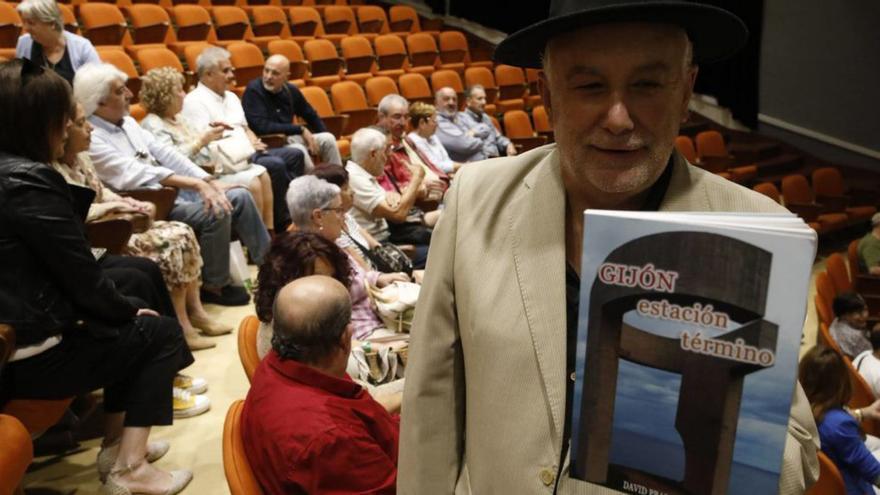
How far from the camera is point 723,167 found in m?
7.25

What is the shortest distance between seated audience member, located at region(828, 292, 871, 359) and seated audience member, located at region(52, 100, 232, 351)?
2910mm

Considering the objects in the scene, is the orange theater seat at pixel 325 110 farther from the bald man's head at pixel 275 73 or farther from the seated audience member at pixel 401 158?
the seated audience member at pixel 401 158

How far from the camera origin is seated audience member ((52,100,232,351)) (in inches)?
119

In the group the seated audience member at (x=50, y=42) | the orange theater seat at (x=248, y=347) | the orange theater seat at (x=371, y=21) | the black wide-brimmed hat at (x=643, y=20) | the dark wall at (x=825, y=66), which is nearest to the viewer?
the black wide-brimmed hat at (x=643, y=20)

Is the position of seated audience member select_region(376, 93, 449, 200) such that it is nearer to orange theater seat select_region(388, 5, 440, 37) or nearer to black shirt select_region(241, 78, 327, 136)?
black shirt select_region(241, 78, 327, 136)

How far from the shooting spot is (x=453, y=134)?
599 centimetres

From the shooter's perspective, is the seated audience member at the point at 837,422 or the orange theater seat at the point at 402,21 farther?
the orange theater seat at the point at 402,21

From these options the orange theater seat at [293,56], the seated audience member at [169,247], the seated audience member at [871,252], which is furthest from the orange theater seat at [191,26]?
the seated audience member at [871,252]

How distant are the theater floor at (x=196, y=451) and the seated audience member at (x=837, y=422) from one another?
464 millimetres

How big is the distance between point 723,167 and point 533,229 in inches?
269

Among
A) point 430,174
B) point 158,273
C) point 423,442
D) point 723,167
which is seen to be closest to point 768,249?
point 423,442

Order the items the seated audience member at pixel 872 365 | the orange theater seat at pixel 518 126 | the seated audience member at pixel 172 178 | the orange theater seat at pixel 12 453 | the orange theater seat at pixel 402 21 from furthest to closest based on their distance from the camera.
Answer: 1. the orange theater seat at pixel 402 21
2. the orange theater seat at pixel 518 126
3. the seated audience member at pixel 172 178
4. the seated audience member at pixel 872 365
5. the orange theater seat at pixel 12 453

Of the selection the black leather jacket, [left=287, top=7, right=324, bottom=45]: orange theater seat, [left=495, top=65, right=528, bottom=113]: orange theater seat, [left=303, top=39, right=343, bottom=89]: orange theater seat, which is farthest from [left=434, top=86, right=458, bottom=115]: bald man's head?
the black leather jacket

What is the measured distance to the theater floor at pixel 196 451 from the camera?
258 cm
